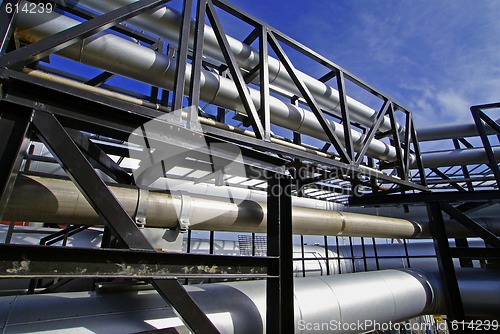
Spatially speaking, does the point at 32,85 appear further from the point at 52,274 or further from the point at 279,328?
the point at 279,328

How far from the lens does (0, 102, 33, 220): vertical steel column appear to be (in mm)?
1281

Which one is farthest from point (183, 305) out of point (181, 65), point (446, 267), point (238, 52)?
point (446, 267)

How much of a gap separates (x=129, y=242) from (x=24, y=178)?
0.76 m

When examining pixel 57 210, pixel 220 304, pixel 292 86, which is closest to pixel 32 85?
pixel 57 210

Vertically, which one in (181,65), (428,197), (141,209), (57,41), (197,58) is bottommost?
(141,209)

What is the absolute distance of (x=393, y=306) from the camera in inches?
125

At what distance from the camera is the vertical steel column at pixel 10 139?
1.28 meters

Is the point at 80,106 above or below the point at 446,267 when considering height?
above

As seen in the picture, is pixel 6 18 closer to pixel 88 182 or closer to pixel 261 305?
pixel 88 182

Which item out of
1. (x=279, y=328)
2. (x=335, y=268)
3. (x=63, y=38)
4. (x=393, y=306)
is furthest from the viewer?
(x=335, y=268)

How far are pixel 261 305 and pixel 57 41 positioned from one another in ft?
7.27

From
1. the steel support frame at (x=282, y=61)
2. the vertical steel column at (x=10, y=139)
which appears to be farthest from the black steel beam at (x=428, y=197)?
the vertical steel column at (x=10, y=139)

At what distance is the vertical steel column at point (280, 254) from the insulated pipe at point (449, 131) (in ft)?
16.0

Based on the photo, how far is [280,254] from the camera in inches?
86.0
